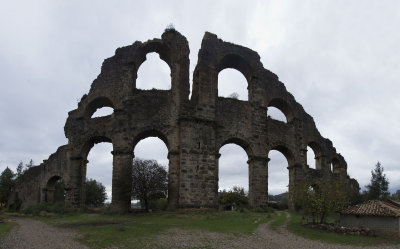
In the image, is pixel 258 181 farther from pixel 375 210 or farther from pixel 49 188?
pixel 49 188

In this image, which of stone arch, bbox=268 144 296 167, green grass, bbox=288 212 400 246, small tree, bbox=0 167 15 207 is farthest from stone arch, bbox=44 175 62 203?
green grass, bbox=288 212 400 246

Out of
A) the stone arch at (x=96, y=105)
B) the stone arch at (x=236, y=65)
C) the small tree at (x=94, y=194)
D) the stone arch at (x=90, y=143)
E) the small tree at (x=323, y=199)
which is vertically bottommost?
the small tree at (x=94, y=194)

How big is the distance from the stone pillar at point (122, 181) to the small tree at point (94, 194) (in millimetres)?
16852

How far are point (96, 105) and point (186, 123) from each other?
7178mm

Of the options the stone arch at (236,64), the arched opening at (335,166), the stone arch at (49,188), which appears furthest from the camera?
the arched opening at (335,166)

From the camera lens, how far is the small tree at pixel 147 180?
66.1 ft

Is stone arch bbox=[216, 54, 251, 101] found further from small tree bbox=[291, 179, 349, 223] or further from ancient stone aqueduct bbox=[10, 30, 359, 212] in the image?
small tree bbox=[291, 179, 349, 223]

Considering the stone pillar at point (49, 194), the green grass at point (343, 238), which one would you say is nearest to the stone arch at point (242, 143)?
the green grass at point (343, 238)

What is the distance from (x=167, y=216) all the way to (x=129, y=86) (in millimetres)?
8095

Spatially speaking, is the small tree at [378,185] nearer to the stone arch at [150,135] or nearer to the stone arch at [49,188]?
the stone arch at [150,135]

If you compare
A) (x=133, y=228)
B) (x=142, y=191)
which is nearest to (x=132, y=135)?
(x=142, y=191)

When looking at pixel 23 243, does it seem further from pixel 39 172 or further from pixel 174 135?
pixel 39 172

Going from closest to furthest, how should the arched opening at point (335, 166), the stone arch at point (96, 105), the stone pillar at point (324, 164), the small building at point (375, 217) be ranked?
1. the small building at point (375, 217)
2. the stone arch at point (96, 105)
3. the stone pillar at point (324, 164)
4. the arched opening at point (335, 166)

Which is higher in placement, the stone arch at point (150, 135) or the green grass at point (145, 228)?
the stone arch at point (150, 135)
